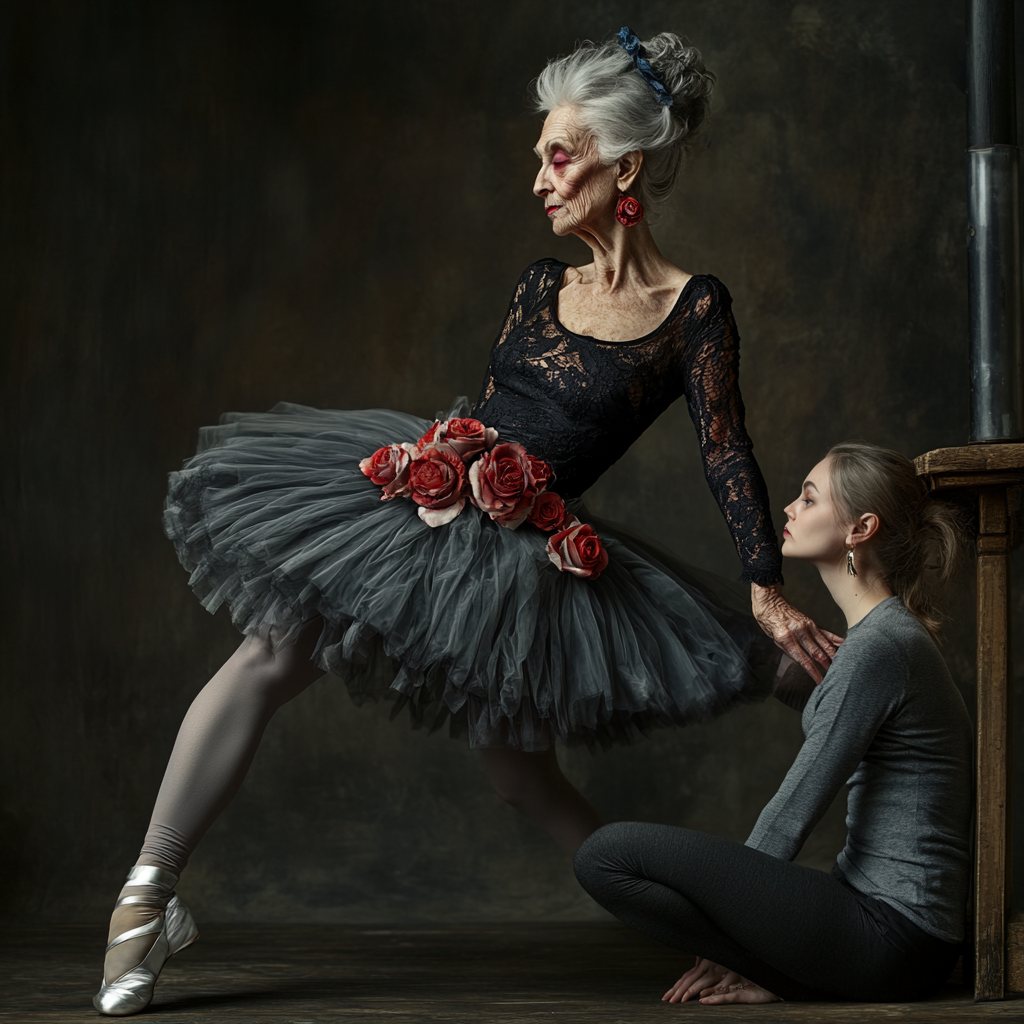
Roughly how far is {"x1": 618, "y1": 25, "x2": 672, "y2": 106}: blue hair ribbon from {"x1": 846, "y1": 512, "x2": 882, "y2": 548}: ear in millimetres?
722

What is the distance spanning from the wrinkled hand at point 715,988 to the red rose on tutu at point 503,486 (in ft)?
2.33

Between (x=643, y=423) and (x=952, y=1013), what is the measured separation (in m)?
0.96

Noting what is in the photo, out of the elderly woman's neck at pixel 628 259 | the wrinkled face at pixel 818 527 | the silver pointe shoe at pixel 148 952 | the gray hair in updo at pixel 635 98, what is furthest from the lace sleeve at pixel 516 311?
the silver pointe shoe at pixel 148 952

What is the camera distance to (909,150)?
2938mm

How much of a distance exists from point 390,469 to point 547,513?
252 millimetres

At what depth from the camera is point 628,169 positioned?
6.27ft

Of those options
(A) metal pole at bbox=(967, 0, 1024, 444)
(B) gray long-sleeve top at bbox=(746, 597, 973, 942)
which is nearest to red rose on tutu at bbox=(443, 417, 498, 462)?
(B) gray long-sleeve top at bbox=(746, 597, 973, 942)

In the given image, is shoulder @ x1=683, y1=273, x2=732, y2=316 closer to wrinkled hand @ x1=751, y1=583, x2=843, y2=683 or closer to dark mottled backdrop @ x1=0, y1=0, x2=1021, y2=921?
wrinkled hand @ x1=751, y1=583, x2=843, y2=683

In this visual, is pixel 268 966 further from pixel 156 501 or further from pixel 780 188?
pixel 780 188

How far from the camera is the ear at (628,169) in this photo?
1904 millimetres

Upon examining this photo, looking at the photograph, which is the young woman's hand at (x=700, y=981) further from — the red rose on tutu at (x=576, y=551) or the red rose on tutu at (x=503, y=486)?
the red rose on tutu at (x=503, y=486)

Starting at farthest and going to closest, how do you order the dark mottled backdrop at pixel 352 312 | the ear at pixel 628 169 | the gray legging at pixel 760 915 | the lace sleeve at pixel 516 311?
the dark mottled backdrop at pixel 352 312 < the lace sleeve at pixel 516 311 < the ear at pixel 628 169 < the gray legging at pixel 760 915

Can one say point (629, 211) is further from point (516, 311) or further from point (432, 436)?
point (432, 436)

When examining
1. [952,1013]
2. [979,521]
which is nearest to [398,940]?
[952,1013]
